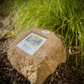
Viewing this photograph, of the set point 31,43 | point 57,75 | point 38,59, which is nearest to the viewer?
point 38,59

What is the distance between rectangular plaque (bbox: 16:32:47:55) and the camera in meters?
0.83

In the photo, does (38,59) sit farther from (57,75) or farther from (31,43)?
(57,75)

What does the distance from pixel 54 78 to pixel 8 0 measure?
1.56 meters

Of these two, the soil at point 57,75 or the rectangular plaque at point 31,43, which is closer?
the rectangular plaque at point 31,43

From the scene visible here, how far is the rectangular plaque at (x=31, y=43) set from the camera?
827mm

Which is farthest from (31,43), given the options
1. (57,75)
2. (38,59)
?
(57,75)

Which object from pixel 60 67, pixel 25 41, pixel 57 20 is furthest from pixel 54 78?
pixel 57 20

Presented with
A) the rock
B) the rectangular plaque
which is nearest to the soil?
the rock

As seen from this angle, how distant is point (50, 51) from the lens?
2.58 ft

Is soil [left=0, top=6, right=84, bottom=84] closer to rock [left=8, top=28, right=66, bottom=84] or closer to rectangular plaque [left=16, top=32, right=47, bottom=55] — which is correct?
rock [left=8, top=28, right=66, bottom=84]

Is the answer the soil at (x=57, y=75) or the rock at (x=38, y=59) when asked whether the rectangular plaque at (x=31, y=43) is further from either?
the soil at (x=57, y=75)

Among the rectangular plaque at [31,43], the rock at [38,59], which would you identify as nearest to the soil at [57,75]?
the rock at [38,59]

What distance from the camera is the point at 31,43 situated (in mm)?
879

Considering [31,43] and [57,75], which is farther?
[57,75]
